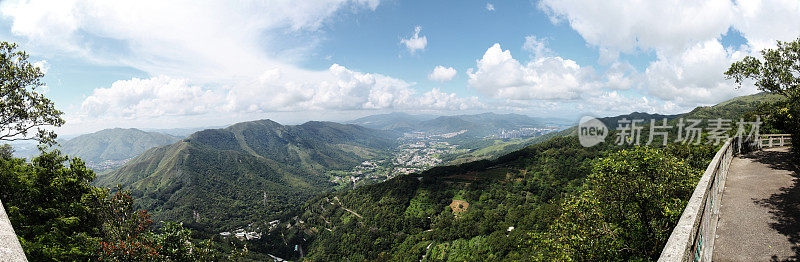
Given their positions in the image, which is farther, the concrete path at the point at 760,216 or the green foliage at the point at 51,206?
the green foliage at the point at 51,206

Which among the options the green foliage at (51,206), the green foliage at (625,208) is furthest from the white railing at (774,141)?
the green foliage at (51,206)

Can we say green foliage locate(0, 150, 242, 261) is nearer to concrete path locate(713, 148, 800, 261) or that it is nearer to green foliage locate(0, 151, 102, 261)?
green foliage locate(0, 151, 102, 261)

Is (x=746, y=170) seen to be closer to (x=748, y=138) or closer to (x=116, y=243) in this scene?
(x=748, y=138)

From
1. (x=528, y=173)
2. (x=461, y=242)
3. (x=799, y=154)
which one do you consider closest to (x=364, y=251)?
(x=461, y=242)

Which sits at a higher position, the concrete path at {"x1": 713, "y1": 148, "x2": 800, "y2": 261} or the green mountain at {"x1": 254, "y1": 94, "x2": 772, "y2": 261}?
the concrete path at {"x1": 713, "y1": 148, "x2": 800, "y2": 261}

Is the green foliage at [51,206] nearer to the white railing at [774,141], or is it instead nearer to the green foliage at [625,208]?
the green foliage at [625,208]

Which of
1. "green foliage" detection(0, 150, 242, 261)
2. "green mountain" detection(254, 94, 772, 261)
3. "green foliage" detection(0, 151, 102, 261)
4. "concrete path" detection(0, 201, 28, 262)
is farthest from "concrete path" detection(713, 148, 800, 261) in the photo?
"green foliage" detection(0, 151, 102, 261)

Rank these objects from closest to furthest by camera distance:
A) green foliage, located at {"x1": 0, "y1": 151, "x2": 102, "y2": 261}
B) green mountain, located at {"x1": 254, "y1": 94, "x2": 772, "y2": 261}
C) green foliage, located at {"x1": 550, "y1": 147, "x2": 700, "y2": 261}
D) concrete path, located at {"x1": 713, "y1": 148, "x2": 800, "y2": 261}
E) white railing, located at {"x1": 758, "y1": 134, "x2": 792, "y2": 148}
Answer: concrete path, located at {"x1": 713, "y1": 148, "x2": 800, "y2": 261} → green foliage, located at {"x1": 550, "y1": 147, "x2": 700, "y2": 261} → green mountain, located at {"x1": 254, "y1": 94, "x2": 772, "y2": 261} → green foliage, located at {"x1": 0, "y1": 151, "x2": 102, "y2": 261} → white railing, located at {"x1": 758, "y1": 134, "x2": 792, "y2": 148}

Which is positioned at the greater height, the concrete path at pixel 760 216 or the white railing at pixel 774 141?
the white railing at pixel 774 141

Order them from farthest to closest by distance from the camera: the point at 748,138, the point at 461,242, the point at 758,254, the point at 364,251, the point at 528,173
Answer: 1. the point at 528,173
2. the point at 364,251
3. the point at 461,242
4. the point at 748,138
5. the point at 758,254
